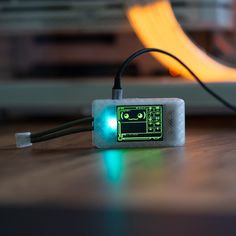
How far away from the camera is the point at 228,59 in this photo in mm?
1483

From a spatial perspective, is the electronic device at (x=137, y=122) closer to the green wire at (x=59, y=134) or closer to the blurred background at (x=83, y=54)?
the green wire at (x=59, y=134)

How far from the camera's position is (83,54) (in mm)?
1652

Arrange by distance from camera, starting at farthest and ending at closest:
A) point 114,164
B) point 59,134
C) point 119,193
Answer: point 59,134 < point 114,164 < point 119,193

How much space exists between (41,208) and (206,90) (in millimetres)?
537

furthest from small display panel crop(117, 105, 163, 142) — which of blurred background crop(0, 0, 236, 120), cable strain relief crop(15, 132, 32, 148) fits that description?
blurred background crop(0, 0, 236, 120)

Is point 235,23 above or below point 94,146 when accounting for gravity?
above

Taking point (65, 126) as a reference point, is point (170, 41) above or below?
above

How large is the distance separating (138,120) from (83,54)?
1.01 meters

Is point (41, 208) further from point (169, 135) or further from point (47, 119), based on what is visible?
point (47, 119)

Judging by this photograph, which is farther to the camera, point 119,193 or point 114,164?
point 114,164

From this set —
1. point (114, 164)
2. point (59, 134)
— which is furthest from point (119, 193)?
point (59, 134)

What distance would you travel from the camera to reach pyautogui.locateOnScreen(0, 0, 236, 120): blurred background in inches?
38.3

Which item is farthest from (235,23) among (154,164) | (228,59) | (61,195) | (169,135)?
(61,195)

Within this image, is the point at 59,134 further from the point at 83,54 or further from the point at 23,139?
the point at 83,54
